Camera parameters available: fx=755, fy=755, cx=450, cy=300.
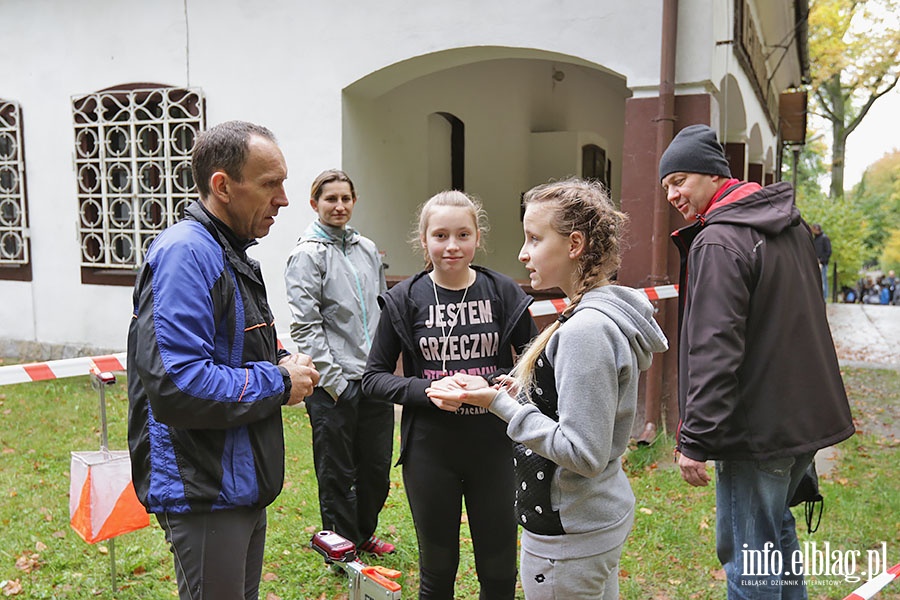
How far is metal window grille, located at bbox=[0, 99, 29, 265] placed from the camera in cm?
845

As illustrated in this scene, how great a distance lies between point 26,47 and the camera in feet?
27.1

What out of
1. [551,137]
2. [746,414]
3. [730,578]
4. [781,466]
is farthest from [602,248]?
[551,137]

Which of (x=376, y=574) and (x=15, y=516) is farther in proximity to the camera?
(x=15, y=516)

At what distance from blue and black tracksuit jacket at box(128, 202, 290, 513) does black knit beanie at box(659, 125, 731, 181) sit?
1733 millimetres

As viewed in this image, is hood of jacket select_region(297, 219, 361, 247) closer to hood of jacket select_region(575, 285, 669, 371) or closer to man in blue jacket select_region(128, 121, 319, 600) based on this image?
man in blue jacket select_region(128, 121, 319, 600)

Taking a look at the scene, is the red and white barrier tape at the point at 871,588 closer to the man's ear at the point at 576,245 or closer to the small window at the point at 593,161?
the man's ear at the point at 576,245

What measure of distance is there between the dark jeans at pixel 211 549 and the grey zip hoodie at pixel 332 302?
5.51 ft

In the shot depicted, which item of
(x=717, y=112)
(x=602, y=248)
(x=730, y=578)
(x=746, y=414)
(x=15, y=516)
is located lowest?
(x=15, y=516)

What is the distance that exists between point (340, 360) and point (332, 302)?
1.00 ft

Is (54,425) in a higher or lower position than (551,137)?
lower

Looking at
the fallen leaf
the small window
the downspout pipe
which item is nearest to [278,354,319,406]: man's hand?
the fallen leaf

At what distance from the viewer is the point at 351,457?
3.92 meters

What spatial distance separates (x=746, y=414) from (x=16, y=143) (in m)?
8.55

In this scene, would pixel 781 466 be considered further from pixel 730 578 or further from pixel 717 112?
pixel 717 112
